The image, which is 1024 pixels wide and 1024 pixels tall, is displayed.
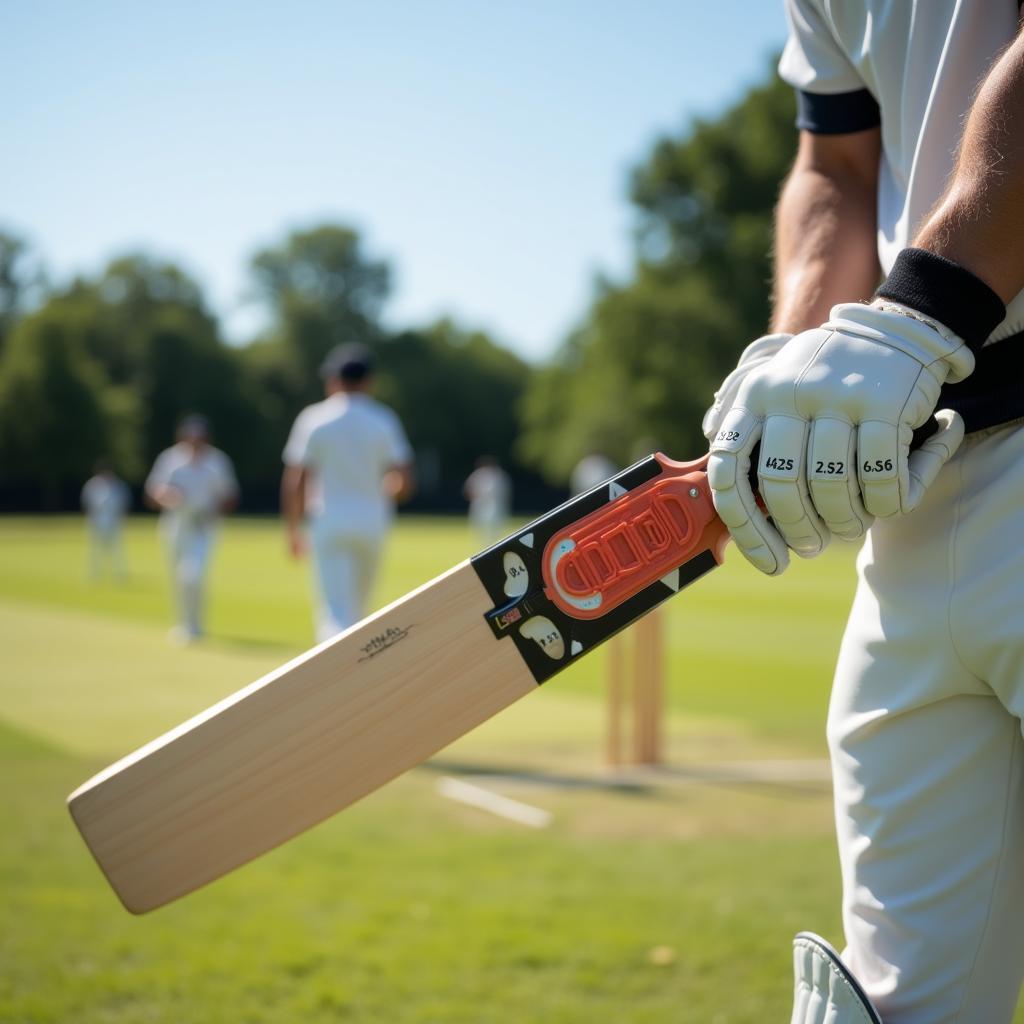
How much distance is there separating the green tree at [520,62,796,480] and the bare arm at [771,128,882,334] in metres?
38.2

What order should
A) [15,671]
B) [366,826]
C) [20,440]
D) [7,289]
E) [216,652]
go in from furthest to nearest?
1. [7,289]
2. [20,440]
3. [216,652]
4. [15,671]
5. [366,826]

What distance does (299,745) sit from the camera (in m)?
1.75

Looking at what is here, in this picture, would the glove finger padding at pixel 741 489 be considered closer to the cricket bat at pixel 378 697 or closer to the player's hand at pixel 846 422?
the player's hand at pixel 846 422

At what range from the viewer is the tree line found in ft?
140

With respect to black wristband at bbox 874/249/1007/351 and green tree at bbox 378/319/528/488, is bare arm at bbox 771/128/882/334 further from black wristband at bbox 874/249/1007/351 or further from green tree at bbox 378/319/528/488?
green tree at bbox 378/319/528/488

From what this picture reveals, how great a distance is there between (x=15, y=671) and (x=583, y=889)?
6.74 metres

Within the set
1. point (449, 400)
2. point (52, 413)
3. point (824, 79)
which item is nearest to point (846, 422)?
point (824, 79)

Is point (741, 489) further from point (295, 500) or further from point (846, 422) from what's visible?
point (295, 500)

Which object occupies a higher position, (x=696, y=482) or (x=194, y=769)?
(x=696, y=482)

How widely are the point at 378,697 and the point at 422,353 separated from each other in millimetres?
72561

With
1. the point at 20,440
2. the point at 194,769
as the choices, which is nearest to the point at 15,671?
the point at 194,769

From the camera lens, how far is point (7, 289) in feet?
214

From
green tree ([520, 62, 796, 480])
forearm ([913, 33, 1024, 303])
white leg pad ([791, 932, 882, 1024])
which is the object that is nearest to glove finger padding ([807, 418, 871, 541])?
forearm ([913, 33, 1024, 303])

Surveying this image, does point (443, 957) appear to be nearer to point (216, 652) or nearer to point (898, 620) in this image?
point (898, 620)
